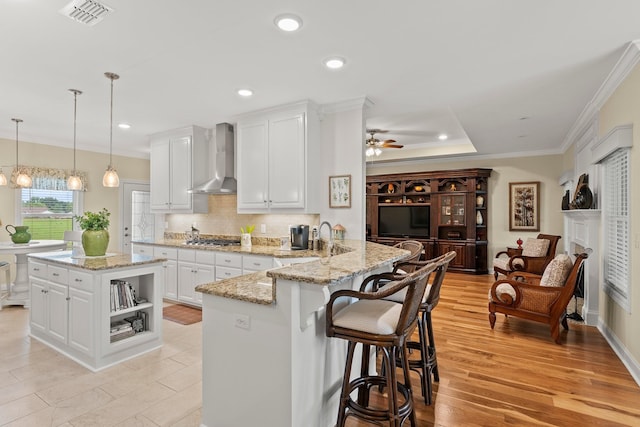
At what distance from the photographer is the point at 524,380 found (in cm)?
279

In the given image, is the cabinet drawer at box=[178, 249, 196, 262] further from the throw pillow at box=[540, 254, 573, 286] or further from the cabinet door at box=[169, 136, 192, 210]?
the throw pillow at box=[540, 254, 573, 286]

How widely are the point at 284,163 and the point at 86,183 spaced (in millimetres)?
4469

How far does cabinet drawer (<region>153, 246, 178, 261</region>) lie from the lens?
5.03 m

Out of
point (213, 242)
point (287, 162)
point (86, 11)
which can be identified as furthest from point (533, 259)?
point (86, 11)

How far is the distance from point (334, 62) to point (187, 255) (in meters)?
3.34

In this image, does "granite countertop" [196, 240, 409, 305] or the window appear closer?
"granite countertop" [196, 240, 409, 305]

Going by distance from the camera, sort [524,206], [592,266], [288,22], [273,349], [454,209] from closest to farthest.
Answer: [273,349] → [288,22] → [592,266] → [524,206] → [454,209]

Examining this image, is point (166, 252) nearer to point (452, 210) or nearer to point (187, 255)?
point (187, 255)

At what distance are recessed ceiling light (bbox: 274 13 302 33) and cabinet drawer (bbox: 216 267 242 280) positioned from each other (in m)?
2.91

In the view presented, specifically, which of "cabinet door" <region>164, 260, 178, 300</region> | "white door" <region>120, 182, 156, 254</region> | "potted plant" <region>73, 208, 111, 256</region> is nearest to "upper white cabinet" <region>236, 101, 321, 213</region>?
"cabinet door" <region>164, 260, 178, 300</region>

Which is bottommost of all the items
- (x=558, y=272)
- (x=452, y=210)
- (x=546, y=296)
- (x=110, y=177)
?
(x=546, y=296)

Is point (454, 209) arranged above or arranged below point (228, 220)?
above

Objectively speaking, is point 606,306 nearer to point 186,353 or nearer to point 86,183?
point 186,353

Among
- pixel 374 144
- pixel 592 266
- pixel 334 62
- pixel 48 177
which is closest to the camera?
pixel 334 62
